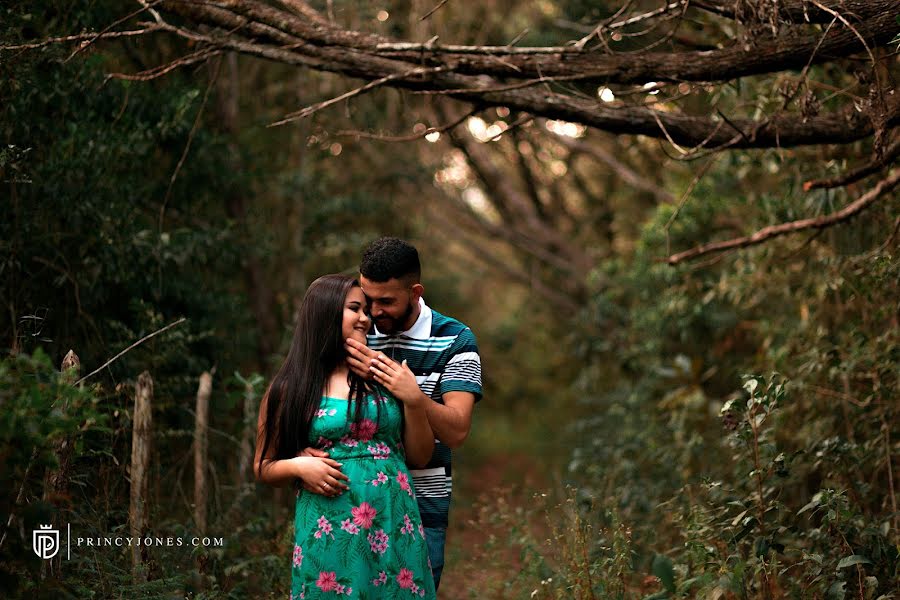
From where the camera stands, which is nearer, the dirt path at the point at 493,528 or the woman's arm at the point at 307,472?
the woman's arm at the point at 307,472

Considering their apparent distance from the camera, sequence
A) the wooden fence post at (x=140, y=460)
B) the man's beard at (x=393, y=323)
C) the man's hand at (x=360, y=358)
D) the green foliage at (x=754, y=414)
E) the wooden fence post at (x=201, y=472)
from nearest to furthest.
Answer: the man's hand at (x=360, y=358) < the man's beard at (x=393, y=323) < the green foliage at (x=754, y=414) < the wooden fence post at (x=140, y=460) < the wooden fence post at (x=201, y=472)

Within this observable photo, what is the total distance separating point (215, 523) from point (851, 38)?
4419 millimetres

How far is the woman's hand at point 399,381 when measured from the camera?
3453 millimetres

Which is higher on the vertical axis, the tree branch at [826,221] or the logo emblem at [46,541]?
the tree branch at [826,221]

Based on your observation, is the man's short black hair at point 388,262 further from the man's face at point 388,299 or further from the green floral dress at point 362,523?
the green floral dress at point 362,523

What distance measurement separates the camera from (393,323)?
391 cm

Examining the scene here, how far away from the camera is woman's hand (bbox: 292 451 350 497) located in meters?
3.44

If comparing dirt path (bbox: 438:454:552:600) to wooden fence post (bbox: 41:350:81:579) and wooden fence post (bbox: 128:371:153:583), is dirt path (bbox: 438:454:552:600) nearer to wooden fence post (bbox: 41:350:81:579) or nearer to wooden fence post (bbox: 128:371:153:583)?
wooden fence post (bbox: 128:371:153:583)

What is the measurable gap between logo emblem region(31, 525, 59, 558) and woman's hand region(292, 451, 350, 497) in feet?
4.04

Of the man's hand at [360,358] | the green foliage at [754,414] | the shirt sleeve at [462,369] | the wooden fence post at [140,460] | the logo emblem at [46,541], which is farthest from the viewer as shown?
the wooden fence post at [140,460]

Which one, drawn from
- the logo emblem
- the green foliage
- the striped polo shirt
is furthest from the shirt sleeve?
the logo emblem

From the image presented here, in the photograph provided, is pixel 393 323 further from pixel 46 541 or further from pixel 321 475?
pixel 46 541

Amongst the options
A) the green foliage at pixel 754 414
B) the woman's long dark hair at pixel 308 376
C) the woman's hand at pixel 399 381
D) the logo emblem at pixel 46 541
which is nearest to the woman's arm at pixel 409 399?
the woman's hand at pixel 399 381

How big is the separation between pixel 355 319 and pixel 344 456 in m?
0.53
